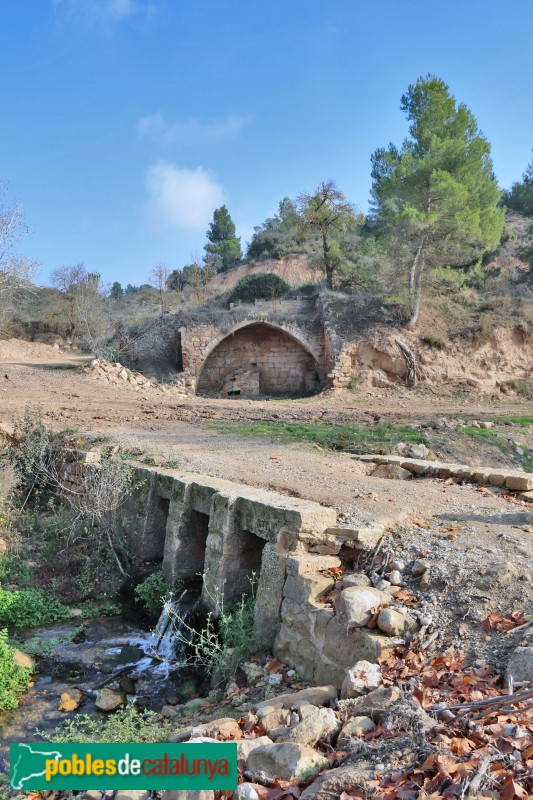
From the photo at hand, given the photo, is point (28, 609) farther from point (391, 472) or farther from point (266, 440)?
point (391, 472)

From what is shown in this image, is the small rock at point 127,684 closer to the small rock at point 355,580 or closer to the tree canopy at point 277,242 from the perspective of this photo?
the small rock at point 355,580

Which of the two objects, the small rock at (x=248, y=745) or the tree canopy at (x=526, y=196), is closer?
the small rock at (x=248, y=745)

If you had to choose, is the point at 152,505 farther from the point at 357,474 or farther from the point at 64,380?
the point at 64,380

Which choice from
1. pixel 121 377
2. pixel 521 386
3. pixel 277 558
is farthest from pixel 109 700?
pixel 521 386

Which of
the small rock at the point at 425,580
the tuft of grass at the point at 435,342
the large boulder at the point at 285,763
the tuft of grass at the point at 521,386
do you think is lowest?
the large boulder at the point at 285,763

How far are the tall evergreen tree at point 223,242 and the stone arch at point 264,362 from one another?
22.2m

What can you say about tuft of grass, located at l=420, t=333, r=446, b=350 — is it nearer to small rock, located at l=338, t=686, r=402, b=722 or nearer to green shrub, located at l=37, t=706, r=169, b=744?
green shrub, located at l=37, t=706, r=169, b=744

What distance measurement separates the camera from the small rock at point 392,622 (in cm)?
412

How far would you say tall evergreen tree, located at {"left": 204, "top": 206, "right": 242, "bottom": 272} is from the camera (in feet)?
→ 149

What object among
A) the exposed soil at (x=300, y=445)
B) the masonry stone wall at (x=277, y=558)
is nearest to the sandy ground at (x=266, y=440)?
the exposed soil at (x=300, y=445)

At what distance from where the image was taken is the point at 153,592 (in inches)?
289

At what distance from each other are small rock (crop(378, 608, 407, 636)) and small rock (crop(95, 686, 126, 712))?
9.16ft

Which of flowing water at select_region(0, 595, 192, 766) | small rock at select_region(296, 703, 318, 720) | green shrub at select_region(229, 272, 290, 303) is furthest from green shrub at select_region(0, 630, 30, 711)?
green shrub at select_region(229, 272, 290, 303)

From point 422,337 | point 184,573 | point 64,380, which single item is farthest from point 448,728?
point 422,337
